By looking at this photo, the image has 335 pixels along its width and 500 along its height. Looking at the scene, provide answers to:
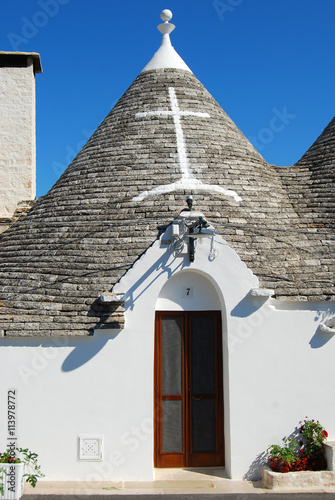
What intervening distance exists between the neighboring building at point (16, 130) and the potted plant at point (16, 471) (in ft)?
24.2

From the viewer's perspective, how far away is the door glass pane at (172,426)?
8.48m

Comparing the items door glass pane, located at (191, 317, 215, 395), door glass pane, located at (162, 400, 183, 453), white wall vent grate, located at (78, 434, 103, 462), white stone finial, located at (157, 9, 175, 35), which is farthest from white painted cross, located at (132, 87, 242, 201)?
white wall vent grate, located at (78, 434, 103, 462)

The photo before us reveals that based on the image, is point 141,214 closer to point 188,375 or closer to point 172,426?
point 188,375

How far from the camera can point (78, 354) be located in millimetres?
8031

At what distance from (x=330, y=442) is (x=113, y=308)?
12.7 ft

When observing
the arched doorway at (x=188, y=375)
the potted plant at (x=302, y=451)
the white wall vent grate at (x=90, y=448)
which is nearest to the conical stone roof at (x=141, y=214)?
the arched doorway at (x=188, y=375)

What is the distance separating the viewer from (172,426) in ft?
27.9

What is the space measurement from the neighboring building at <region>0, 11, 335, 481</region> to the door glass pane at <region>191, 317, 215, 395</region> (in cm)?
2

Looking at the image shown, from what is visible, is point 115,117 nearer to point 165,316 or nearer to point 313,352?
point 165,316

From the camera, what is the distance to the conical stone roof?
8.39 metres

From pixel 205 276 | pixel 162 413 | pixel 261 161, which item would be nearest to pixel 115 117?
pixel 261 161

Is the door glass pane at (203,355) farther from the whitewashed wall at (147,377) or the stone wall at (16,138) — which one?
the stone wall at (16,138)

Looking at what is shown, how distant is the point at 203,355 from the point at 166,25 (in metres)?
7.72

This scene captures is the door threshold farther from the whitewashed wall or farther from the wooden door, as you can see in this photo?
the whitewashed wall
